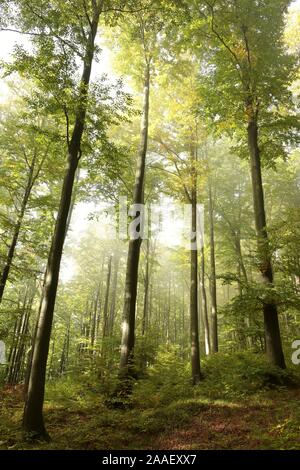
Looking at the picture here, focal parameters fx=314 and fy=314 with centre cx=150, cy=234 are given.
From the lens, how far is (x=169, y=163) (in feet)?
47.1

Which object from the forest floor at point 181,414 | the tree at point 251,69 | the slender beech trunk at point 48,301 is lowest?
the forest floor at point 181,414

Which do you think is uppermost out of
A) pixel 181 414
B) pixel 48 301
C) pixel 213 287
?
pixel 213 287

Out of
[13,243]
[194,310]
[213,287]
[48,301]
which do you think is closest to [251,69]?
[194,310]

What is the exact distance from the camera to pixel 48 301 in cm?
720

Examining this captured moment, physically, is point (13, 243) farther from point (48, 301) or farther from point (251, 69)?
point (251, 69)

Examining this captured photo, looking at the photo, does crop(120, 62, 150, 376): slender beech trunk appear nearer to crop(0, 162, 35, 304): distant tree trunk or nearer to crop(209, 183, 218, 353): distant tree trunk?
crop(0, 162, 35, 304): distant tree trunk

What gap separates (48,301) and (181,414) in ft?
14.5

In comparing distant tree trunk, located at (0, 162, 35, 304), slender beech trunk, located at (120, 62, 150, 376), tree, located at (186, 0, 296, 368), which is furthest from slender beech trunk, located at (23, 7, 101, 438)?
tree, located at (186, 0, 296, 368)

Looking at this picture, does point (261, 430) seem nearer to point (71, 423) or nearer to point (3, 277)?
point (71, 423)

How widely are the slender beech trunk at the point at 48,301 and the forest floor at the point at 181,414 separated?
430mm

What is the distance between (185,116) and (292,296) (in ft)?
26.5

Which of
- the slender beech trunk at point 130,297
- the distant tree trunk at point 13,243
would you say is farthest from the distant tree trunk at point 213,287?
the distant tree trunk at point 13,243

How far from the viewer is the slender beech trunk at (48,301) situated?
661 cm

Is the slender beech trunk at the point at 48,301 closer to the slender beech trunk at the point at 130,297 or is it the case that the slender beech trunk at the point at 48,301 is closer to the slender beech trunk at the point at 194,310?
the slender beech trunk at the point at 130,297
